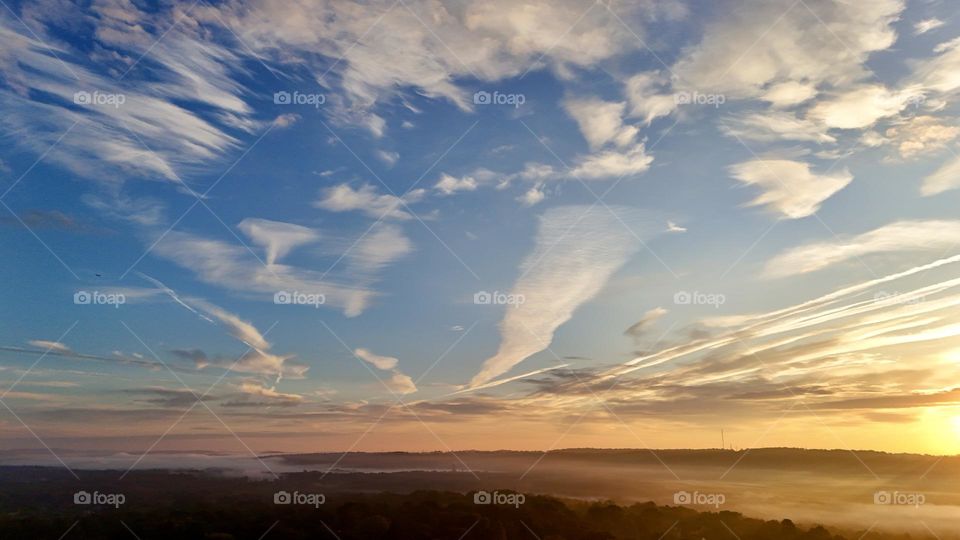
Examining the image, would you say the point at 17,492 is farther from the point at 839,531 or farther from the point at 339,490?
the point at 839,531

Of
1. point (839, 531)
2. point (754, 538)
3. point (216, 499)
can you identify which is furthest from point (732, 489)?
point (216, 499)

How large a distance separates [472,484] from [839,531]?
13.8 meters

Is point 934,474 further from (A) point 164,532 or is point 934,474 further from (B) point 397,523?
(A) point 164,532

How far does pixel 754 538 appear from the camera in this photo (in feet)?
76.4

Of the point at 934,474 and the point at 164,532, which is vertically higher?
the point at 934,474

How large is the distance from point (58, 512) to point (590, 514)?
21.2 m

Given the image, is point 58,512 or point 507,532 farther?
point 58,512

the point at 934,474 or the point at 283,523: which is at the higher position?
the point at 934,474

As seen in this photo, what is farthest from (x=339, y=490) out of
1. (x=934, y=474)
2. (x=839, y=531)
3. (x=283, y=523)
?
(x=934, y=474)

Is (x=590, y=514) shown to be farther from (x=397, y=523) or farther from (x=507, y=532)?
(x=397, y=523)

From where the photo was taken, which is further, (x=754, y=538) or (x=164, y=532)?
(x=164, y=532)

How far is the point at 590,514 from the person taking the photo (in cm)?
2450

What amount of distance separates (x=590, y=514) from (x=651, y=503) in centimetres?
241

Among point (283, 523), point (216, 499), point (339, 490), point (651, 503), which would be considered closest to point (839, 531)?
point (651, 503)
